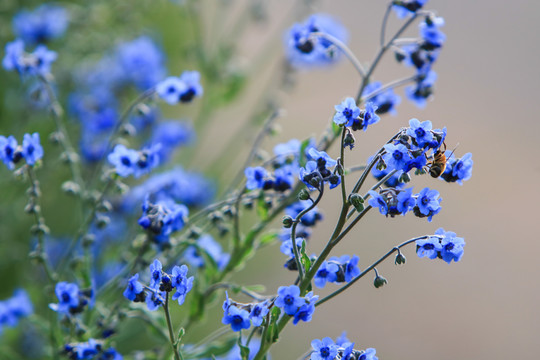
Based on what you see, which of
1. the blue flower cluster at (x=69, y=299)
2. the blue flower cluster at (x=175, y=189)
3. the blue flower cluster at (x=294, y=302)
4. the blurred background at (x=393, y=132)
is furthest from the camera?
the blurred background at (x=393, y=132)

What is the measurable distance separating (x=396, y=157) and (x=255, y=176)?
0.35 m

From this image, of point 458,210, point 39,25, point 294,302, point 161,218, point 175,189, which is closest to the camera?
point 294,302

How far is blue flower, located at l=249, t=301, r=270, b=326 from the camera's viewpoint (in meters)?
1.01

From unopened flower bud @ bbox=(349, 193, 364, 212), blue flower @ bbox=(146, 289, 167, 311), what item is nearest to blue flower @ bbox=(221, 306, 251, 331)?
blue flower @ bbox=(146, 289, 167, 311)

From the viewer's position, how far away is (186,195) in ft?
6.41

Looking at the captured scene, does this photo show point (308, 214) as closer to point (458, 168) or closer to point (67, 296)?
point (458, 168)

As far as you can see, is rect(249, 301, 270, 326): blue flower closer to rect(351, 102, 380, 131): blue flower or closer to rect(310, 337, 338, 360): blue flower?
rect(310, 337, 338, 360): blue flower

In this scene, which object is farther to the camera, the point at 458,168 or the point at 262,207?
the point at 262,207

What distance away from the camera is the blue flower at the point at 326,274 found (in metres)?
1.10

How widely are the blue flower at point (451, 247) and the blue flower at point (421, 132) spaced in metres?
0.15

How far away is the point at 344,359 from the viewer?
1001 mm

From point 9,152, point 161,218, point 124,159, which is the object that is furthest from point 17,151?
point 161,218

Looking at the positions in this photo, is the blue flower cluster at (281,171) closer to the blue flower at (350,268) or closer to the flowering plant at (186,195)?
the flowering plant at (186,195)

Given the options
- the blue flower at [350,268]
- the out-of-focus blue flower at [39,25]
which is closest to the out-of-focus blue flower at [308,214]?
the blue flower at [350,268]
